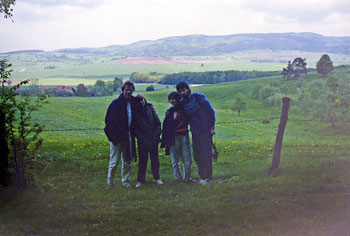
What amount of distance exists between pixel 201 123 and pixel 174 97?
3.35ft

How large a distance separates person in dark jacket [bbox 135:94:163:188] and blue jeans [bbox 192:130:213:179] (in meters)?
1.11

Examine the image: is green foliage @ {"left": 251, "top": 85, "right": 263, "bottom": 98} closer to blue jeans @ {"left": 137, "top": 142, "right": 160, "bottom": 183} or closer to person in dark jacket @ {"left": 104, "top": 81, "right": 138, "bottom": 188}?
blue jeans @ {"left": 137, "top": 142, "right": 160, "bottom": 183}

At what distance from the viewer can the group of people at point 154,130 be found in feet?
28.5

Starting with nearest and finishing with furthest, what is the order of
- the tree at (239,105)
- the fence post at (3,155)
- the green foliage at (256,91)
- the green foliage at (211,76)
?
the fence post at (3,155)
the tree at (239,105)
the green foliage at (211,76)
the green foliage at (256,91)

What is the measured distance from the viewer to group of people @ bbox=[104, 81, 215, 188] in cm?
870

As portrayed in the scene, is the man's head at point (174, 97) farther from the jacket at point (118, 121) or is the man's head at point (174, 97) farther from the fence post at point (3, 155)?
the fence post at point (3, 155)

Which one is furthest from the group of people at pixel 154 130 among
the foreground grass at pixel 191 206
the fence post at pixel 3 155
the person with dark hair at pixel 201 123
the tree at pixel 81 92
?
the tree at pixel 81 92

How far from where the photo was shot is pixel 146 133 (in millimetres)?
8977

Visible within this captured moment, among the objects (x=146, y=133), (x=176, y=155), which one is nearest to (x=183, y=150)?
(x=176, y=155)

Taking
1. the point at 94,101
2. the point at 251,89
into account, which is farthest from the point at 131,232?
the point at 251,89

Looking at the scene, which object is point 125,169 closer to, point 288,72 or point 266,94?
point 266,94

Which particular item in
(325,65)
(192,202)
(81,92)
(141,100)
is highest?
(325,65)

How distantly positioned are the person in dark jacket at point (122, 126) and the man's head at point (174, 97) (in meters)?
0.89

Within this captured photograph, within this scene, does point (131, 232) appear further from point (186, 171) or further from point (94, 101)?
point (94, 101)
